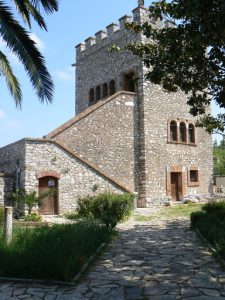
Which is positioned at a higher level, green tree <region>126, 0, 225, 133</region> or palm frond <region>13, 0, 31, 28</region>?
palm frond <region>13, 0, 31, 28</region>

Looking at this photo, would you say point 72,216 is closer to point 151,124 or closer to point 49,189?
point 49,189

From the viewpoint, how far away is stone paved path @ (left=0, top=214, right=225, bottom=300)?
200 inches

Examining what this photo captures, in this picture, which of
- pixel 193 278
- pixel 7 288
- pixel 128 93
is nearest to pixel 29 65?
pixel 7 288

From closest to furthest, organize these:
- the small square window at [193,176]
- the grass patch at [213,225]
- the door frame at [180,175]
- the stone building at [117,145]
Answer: the grass patch at [213,225], the stone building at [117,145], the door frame at [180,175], the small square window at [193,176]

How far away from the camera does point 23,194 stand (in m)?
14.6

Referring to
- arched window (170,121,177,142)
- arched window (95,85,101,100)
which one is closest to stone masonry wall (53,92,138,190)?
arched window (170,121,177,142)

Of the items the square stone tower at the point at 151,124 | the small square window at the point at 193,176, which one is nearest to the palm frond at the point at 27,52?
the square stone tower at the point at 151,124

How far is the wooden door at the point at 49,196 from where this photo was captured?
1539cm

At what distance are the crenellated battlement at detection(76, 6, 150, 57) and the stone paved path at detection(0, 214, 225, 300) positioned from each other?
1531 cm

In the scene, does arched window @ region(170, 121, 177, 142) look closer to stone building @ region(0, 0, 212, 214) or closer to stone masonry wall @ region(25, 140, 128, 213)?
stone building @ region(0, 0, 212, 214)

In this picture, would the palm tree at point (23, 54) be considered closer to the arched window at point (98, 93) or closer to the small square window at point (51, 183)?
the small square window at point (51, 183)

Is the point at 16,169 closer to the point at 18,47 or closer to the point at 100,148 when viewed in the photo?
the point at 100,148

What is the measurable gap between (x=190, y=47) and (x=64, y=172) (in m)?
9.86

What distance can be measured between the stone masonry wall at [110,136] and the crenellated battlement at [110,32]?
14.8 ft
